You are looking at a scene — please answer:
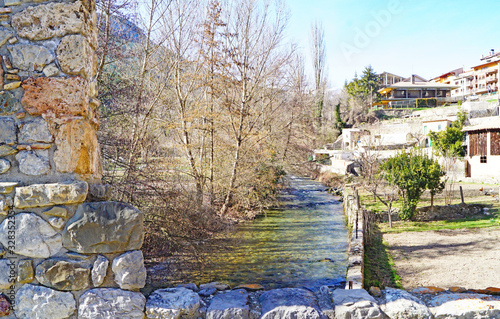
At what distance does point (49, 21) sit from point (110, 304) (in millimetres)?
1790

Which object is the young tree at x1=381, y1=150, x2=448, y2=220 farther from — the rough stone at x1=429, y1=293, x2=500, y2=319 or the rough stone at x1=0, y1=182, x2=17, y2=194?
the rough stone at x1=0, y1=182, x2=17, y2=194

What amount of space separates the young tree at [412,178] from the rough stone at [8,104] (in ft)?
39.4

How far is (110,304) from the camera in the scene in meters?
2.26

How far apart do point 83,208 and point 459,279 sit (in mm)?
6886

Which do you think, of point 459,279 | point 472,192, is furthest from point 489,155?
point 459,279

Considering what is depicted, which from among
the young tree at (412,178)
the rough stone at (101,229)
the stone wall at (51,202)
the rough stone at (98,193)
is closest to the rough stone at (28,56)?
the stone wall at (51,202)

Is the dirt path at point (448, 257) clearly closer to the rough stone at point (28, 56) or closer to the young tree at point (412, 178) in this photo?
the young tree at point (412, 178)

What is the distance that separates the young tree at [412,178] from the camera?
12.2 m

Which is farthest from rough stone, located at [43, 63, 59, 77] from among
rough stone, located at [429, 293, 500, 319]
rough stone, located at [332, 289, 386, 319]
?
rough stone, located at [429, 293, 500, 319]

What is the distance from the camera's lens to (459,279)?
6742 millimetres

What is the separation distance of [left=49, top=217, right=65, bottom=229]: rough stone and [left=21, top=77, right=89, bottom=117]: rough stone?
635 mm

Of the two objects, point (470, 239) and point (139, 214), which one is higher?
point (139, 214)

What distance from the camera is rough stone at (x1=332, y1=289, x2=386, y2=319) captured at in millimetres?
2299

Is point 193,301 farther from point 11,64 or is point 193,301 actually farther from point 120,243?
point 11,64
